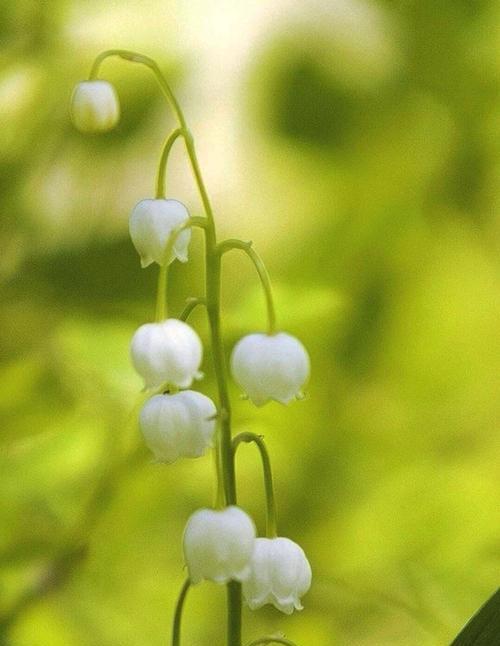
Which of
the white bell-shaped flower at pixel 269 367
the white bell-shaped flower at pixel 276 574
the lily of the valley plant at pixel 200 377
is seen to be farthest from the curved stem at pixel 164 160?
the white bell-shaped flower at pixel 276 574

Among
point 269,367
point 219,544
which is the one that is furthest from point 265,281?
point 219,544

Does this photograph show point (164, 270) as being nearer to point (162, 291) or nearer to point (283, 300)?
point (162, 291)

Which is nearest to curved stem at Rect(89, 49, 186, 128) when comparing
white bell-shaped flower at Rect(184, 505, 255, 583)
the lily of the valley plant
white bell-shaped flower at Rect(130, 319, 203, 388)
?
the lily of the valley plant

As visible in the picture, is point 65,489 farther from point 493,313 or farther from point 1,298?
point 493,313

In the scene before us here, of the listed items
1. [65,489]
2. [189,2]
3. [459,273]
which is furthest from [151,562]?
[189,2]

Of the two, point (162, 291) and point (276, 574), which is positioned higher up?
point (162, 291)

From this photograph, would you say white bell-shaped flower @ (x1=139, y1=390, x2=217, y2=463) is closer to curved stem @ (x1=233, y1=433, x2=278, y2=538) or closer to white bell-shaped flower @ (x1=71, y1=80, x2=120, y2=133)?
curved stem @ (x1=233, y1=433, x2=278, y2=538)

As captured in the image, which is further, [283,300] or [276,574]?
[283,300]
